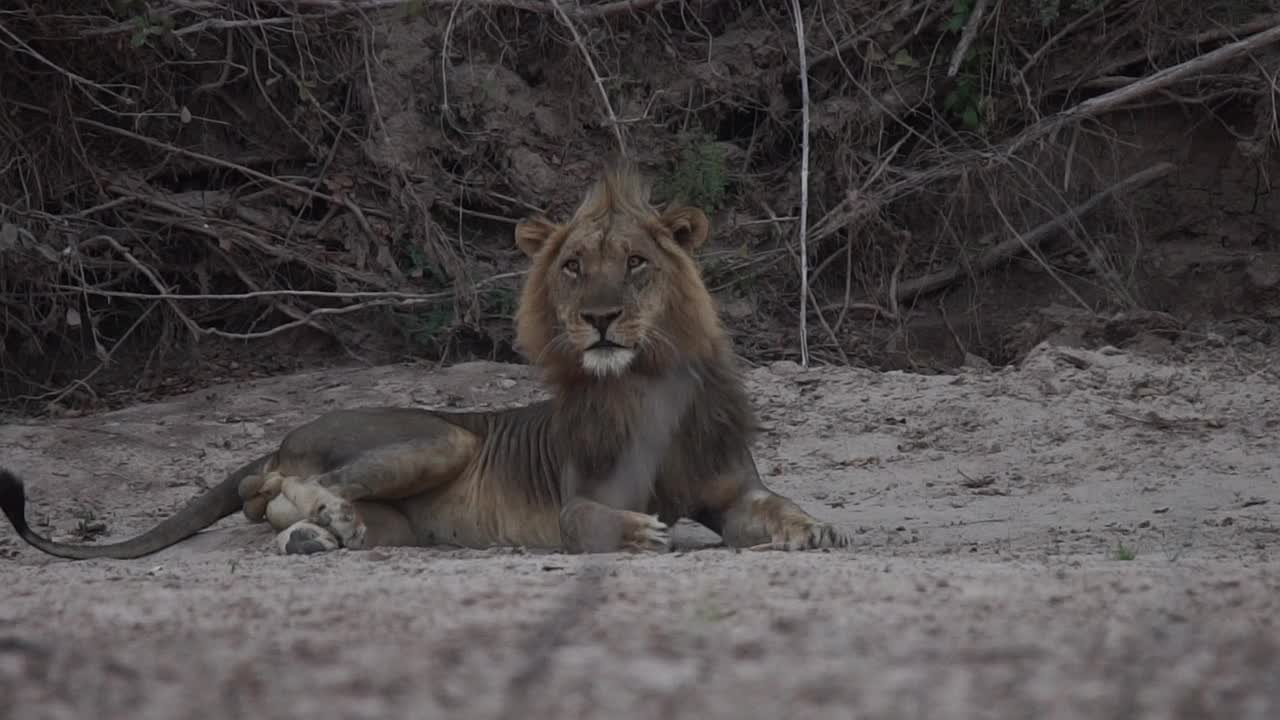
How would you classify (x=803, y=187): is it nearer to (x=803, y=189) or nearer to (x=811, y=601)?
(x=803, y=189)

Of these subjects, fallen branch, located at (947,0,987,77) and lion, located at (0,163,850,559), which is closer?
lion, located at (0,163,850,559)

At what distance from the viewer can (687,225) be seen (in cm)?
591

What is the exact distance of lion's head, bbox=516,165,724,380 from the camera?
18.1 feet

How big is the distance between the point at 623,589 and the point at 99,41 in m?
6.54

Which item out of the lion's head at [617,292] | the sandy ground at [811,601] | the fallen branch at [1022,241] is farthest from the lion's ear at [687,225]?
the fallen branch at [1022,241]

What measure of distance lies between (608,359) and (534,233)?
79cm

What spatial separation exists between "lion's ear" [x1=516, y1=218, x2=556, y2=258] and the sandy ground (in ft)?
3.78

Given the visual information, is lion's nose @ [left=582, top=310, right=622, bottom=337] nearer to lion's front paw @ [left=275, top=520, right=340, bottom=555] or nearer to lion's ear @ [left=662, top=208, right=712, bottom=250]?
lion's ear @ [left=662, top=208, right=712, bottom=250]

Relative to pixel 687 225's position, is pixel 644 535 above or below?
→ below

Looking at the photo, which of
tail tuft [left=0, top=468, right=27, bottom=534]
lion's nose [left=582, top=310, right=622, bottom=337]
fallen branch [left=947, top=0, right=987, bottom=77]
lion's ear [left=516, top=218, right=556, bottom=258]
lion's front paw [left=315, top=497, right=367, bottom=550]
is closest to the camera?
lion's nose [left=582, top=310, right=622, bottom=337]

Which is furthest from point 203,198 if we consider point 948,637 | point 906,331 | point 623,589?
point 948,637

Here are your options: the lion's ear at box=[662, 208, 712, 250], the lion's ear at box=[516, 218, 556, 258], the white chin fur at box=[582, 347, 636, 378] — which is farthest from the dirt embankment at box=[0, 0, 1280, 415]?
the white chin fur at box=[582, 347, 636, 378]

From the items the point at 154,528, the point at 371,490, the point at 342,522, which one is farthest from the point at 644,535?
the point at 154,528

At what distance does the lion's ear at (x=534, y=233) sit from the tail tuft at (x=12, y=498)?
75.9 inches
